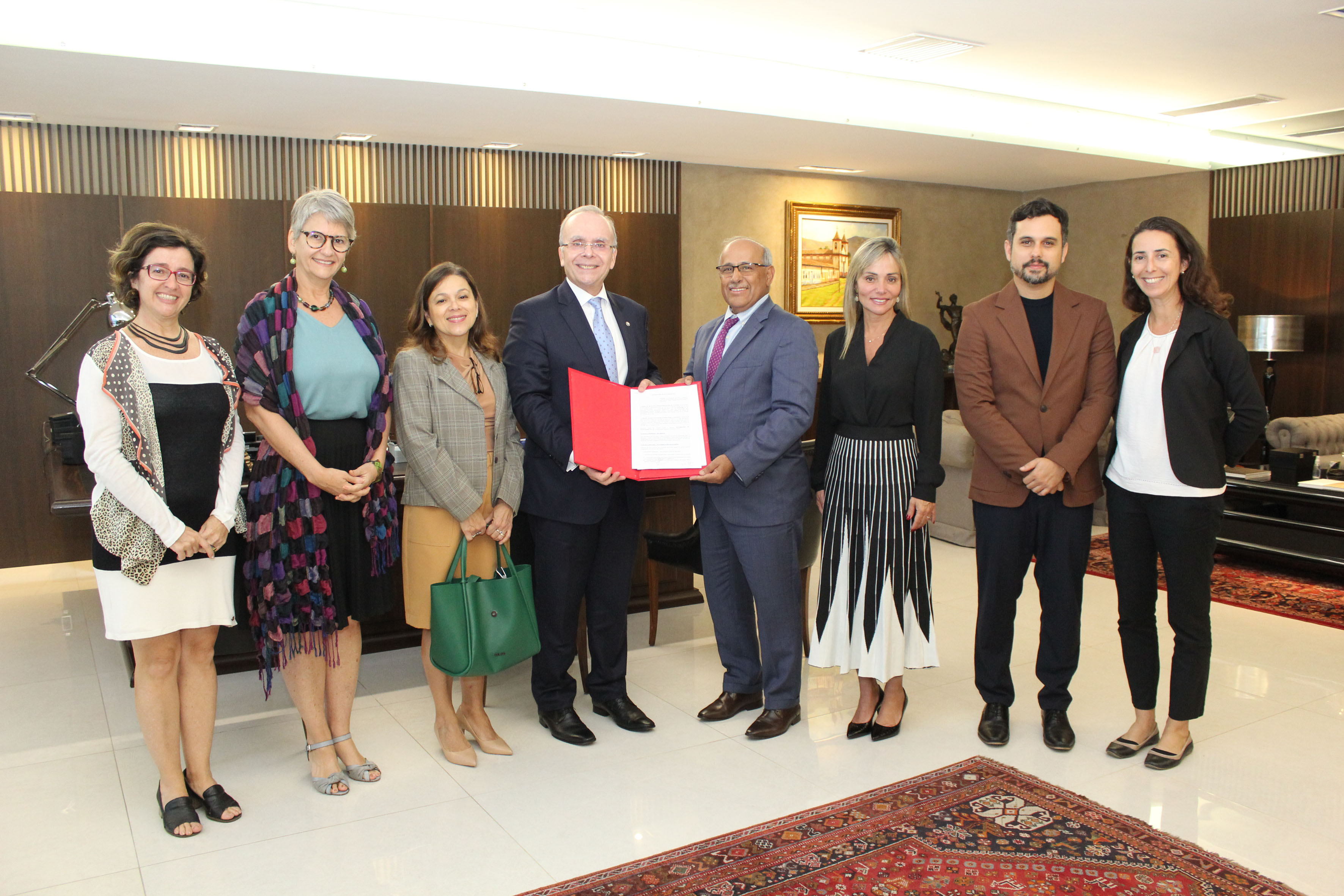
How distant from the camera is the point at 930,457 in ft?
11.6

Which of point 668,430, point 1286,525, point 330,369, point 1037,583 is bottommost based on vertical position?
point 1286,525

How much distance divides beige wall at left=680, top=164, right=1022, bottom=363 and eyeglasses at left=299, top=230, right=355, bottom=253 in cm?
624

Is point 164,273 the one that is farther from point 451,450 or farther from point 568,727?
point 568,727

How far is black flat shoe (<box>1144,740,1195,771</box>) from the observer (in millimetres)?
3434

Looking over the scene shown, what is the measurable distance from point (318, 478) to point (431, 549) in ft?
1.62

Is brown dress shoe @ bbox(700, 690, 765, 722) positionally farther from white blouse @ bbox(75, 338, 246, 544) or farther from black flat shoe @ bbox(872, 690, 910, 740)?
white blouse @ bbox(75, 338, 246, 544)

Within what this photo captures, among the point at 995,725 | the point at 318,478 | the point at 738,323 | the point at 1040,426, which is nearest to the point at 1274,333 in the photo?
the point at 1040,426

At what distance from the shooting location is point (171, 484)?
294 centimetres

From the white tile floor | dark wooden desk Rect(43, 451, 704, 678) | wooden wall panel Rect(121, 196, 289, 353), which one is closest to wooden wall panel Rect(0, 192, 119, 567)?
wooden wall panel Rect(121, 196, 289, 353)

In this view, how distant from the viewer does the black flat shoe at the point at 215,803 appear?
10.2 feet

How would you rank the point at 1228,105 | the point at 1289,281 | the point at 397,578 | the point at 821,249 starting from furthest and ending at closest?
the point at 821,249, the point at 1289,281, the point at 1228,105, the point at 397,578

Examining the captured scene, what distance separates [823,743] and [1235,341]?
195 centimetres

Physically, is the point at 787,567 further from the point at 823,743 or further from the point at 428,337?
the point at 428,337

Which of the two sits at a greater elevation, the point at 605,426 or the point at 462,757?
the point at 605,426
